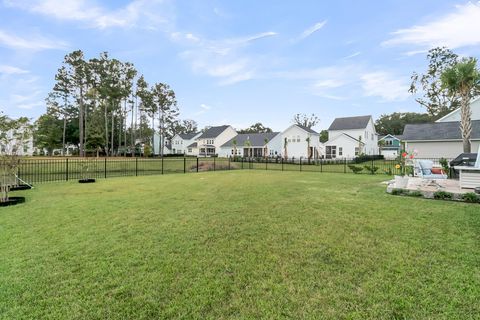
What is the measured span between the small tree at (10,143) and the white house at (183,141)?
46.9 metres

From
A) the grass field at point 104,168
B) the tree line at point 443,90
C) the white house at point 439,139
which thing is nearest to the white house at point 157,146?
the grass field at point 104,168

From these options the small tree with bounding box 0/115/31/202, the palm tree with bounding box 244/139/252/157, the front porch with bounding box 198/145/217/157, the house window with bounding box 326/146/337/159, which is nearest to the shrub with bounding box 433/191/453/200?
the small tree with bounding box 0/115/31/202

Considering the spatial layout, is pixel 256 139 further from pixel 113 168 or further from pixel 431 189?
pixel 431 189

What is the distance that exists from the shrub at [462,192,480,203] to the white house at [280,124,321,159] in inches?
1063

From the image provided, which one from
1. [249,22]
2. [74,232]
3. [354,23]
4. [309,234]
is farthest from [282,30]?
[74,232]

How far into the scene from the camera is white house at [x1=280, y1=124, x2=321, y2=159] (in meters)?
33.8

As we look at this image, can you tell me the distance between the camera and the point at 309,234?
154 inches

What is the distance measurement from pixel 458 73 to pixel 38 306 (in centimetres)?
1685

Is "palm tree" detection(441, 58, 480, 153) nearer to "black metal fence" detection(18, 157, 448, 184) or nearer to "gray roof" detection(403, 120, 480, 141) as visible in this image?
"black metal fence" detection(18, 157, 448, 184)

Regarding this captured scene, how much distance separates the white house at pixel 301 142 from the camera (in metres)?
33.8

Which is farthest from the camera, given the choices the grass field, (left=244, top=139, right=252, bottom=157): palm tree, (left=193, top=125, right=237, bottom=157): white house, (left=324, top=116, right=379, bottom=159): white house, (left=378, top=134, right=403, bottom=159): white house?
(left=193, top=125, right=237, bottom=157): white house

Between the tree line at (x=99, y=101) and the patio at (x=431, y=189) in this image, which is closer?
the patio at (x=431, y=189)

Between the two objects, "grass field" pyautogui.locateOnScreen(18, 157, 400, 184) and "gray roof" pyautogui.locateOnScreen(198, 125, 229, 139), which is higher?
"gray roof" pyautogui.locateOnScreen(198, 125, 229, 139)

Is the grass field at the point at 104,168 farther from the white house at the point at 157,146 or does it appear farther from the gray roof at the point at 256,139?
the white house at the point at 157,146
